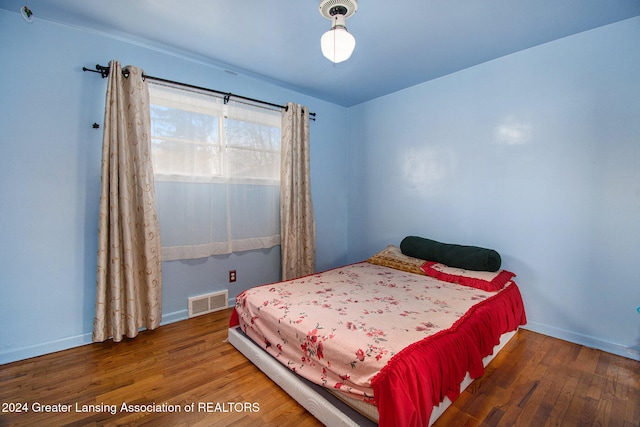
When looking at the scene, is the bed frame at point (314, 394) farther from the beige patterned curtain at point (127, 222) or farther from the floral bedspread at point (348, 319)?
the beige patterned curtain at point (127, 222)

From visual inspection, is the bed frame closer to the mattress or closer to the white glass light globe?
the mattress

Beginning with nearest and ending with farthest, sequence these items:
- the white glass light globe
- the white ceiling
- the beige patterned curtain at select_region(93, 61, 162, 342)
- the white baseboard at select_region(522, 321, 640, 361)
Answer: the white glass light globe → the white ceiling → the white baseboard at select_region(522, 321, 640, 361) → the beige patterned curtain at select_region(93, 61, 162, 342)

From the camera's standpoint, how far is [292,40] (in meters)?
2.21

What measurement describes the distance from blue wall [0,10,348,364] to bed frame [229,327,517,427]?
1453 millimetres

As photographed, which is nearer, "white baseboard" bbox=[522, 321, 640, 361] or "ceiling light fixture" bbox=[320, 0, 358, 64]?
"ceiling light fixture" bbox=[320, 0, 358, 64]

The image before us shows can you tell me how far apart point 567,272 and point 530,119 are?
1.34 meters

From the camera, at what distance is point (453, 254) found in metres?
2.58

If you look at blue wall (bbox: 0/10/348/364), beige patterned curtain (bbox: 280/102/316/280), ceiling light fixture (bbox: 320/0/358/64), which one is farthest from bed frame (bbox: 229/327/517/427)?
ceiling light fixture (bbox: 320/0/358/64)

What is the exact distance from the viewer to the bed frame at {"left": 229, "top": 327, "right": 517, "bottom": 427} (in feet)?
4.33

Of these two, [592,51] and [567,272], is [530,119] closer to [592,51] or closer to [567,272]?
[592,51]

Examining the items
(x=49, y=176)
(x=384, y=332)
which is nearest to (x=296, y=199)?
(x=384, y=332)

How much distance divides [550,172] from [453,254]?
3.44 ft

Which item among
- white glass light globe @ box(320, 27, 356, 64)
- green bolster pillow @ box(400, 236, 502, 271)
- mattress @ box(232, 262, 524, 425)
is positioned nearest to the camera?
mattress @ box(232, 262, 524, 425)

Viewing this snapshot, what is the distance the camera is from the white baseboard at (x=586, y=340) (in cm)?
198
